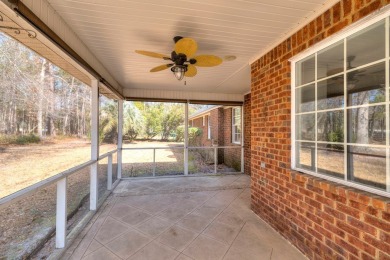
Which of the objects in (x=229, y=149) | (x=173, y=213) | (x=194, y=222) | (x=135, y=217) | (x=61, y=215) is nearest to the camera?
(x=61, y=215)

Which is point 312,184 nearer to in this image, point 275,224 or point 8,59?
point 275,224

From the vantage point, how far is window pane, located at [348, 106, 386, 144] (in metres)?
1.42

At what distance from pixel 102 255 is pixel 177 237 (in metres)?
0.83

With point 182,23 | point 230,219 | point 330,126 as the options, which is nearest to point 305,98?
point 330,126

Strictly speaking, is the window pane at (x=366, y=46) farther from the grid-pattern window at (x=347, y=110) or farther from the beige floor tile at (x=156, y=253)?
the beige floor tile at (x=156, y=253)

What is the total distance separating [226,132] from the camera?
7.48m

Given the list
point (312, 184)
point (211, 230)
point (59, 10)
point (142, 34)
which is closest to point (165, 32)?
point (142, 34)

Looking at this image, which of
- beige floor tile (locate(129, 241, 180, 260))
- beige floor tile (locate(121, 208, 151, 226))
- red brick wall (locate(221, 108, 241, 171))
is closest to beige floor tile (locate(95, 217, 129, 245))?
beige floor tile (locate(121, 208, 151, 226))

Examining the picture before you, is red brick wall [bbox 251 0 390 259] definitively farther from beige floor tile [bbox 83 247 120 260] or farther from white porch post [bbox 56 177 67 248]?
white porch post [bbox 56 177 67 248]

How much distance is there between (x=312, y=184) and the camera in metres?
1.88

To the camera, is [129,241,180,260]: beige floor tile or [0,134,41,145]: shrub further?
[129,241,180,260]: beige floor tile

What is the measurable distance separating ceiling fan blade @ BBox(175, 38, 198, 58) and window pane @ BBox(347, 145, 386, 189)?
175 centimetres

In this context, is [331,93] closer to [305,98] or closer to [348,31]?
[305,98]

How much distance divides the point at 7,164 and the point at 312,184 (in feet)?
8.45
